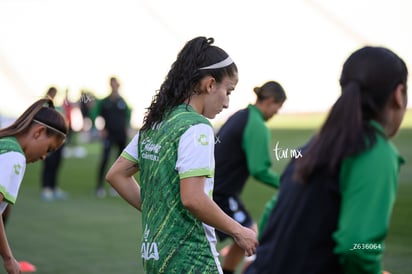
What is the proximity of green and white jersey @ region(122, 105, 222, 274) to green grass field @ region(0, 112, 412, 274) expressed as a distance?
13.2 ft

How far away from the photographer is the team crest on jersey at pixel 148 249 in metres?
3.07

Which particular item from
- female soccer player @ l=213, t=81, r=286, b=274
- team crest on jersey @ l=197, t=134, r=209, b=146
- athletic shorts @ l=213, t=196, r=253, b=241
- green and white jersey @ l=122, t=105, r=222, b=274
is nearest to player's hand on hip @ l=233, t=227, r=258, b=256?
green and white jersey @ l=122, t=105, r=222, b=274

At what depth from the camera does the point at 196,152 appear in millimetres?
2932

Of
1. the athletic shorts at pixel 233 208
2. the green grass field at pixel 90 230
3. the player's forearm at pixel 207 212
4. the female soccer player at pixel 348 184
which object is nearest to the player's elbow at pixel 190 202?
the player's forearm at pixel 207 212

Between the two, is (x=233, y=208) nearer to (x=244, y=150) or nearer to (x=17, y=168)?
(x=244, y=150)

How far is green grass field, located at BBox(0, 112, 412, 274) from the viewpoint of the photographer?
7305 millimetres

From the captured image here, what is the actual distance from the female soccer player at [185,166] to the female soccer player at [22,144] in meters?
0.78

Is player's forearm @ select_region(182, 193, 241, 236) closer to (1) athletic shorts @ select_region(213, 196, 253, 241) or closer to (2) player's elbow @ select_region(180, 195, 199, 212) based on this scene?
(2) player's elbow @ select_region(180, 195, 199, 212)

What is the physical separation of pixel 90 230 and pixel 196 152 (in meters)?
6.96

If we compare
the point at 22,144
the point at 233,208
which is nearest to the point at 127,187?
the point at 22,144

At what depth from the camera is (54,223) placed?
10258mm

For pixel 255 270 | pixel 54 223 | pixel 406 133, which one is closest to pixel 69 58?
pixel 406 133

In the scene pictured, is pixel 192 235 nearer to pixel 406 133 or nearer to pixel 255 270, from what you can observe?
pixel 255 270

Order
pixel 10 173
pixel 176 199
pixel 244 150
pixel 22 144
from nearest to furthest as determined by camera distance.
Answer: pixel 176 199 → pixel 10 173 → pixel 22 144 → pixel 244 150
